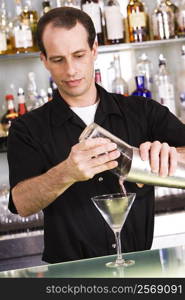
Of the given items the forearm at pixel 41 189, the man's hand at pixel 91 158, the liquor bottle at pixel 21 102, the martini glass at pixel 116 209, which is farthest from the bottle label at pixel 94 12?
the martini glass at pixel 116 209

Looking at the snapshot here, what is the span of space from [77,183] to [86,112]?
232 millimetres

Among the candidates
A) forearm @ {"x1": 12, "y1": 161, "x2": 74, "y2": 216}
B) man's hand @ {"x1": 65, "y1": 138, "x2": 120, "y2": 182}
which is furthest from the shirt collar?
man's hand @ {"x1": 65, "y1": 138, "x2": 120, "y2": 182}

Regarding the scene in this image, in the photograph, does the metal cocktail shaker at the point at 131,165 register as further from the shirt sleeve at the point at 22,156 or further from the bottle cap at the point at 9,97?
the bottle cap at the point at 9,97

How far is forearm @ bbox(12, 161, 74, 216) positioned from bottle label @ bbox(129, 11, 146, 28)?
1486mm

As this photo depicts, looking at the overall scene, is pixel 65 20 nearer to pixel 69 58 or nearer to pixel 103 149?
pixel 69 58

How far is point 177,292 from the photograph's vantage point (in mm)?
1156

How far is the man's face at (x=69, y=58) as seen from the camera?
1812 millimetres

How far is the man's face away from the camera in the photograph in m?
1.81

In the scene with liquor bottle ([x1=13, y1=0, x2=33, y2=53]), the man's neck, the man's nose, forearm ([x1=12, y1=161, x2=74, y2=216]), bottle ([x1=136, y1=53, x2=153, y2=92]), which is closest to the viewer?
forearm ([x1=12, y1=161, x2=74, y2=216])

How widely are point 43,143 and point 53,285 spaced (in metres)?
0.68

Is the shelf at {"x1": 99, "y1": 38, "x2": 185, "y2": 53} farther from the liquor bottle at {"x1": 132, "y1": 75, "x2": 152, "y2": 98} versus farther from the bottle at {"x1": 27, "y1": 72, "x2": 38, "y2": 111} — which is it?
the bottle at {"x1": 27, "y1": 72, "x2": 38, "y2": 111}

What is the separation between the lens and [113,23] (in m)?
2.97

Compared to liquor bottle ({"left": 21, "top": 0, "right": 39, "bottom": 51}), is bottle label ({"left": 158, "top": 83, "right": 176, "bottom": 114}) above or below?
below

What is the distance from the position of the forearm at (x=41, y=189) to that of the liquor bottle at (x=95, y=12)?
1.39 metres
